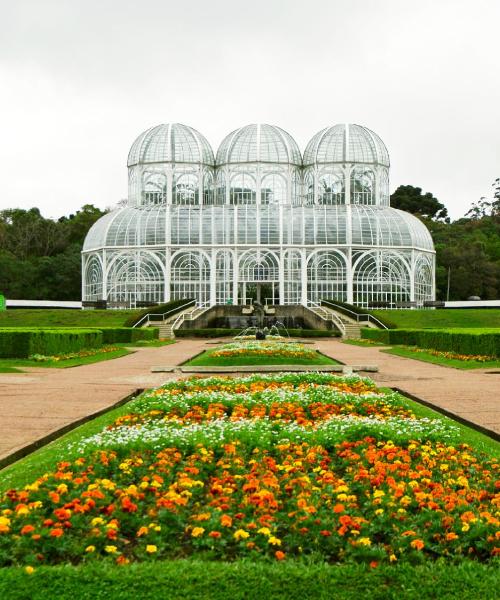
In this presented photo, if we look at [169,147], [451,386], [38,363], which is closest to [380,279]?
[169,147]

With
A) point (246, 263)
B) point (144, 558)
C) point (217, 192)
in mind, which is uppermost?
point (217, 192)

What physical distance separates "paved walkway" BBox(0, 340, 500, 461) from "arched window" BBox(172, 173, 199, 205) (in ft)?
141

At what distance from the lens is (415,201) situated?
331 ft

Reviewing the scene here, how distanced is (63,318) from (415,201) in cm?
6475

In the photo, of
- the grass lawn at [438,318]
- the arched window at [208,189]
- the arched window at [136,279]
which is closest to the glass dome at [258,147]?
A: the arched window at [208,189]

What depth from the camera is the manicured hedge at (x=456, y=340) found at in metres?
23.0

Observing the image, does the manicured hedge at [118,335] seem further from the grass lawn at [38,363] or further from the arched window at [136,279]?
the arched window at [136,279]

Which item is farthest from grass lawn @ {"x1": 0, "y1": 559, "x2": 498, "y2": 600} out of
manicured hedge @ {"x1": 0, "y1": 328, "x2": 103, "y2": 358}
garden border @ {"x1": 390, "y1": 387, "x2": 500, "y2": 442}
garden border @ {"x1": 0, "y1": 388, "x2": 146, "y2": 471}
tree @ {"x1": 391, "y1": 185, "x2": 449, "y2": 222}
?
tree @ {"x1": 391, "y1": 185, "x2": 449, "y2": 222}

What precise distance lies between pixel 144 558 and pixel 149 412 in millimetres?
5545

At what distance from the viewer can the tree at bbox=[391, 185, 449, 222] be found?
3957 inches

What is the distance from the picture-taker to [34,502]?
5.54m

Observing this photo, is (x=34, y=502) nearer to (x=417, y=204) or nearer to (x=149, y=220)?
(x=149, y=220)

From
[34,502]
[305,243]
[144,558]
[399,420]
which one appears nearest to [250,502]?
[144,558]

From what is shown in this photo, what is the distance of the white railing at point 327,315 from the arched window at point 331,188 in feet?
39.3
